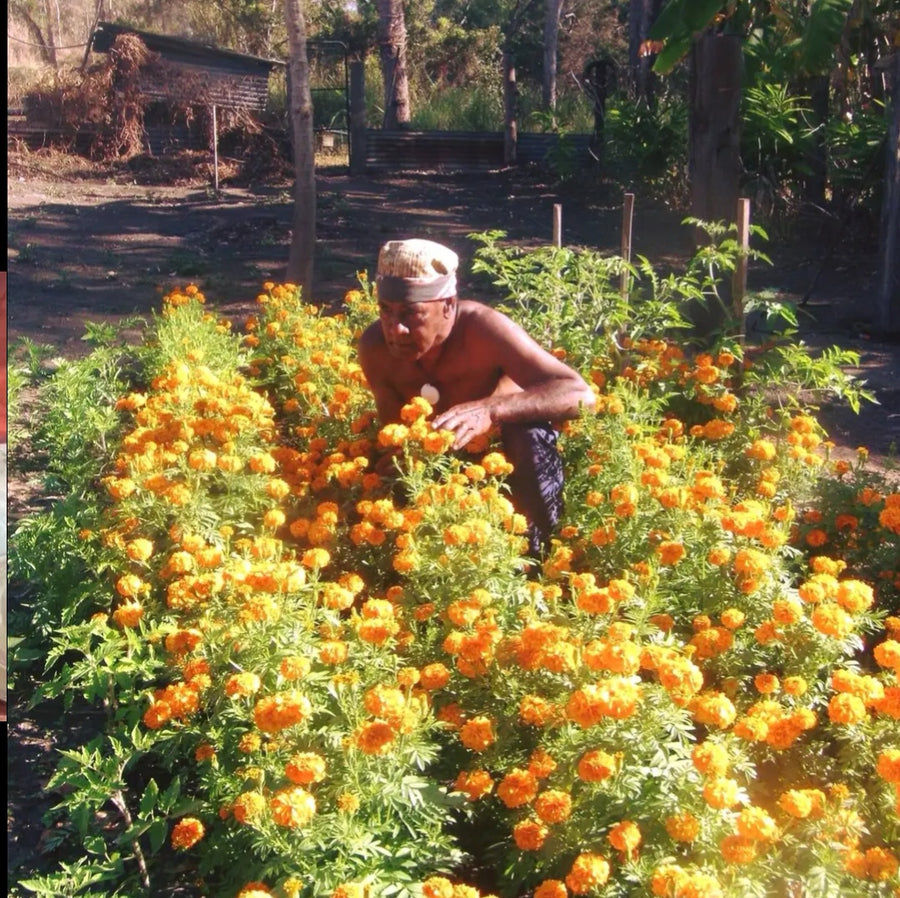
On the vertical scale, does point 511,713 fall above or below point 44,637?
above

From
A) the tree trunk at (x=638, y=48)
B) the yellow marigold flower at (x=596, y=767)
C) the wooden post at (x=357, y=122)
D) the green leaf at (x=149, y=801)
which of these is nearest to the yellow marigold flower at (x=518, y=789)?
the yellow marigold flower at (x=596, y=767)

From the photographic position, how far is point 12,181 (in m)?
15.3

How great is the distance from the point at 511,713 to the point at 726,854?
0.57m

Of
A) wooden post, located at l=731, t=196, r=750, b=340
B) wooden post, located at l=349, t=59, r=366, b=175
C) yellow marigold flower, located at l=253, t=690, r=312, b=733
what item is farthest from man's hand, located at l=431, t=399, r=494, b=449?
wooden post, located at l=349, t=59, r=366, b=175

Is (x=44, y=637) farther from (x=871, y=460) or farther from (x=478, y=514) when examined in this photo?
(x=871, y=460)

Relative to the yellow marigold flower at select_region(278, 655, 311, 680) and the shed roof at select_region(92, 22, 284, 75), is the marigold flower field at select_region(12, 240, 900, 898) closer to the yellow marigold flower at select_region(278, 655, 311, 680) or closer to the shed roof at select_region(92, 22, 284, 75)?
the yellow marigold flower at select_region(278, 655, 311, 680)

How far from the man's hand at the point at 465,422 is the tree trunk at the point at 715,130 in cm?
297

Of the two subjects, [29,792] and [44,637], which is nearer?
[29,792]

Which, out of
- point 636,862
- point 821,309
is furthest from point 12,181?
point 636,862

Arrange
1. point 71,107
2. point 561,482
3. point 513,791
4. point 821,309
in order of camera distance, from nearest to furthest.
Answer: point 513,791
point 561,482
point 821,309
point 71,107

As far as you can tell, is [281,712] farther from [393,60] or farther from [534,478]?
[393,60]

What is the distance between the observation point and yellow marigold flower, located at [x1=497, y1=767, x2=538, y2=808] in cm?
190

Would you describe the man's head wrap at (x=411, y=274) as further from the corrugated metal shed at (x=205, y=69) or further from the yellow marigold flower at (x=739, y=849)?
the corrugated metal shed at (x=205, y=69)

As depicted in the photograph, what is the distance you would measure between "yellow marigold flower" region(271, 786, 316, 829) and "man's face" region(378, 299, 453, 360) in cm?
174
